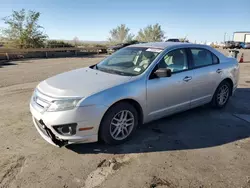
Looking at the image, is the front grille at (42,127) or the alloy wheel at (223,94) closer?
the front grille at (42,127)

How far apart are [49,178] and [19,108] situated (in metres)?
3.18

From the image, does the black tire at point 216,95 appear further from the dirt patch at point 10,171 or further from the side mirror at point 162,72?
the dirt patch at point 10,171

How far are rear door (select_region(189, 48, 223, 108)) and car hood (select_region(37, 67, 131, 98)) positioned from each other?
1.66 meters

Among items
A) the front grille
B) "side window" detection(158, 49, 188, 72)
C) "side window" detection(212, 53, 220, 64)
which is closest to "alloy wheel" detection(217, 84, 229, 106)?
"side window" detection(212, 53, 220, 64)

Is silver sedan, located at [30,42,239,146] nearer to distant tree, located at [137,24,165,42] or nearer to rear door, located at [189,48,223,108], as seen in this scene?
rear door, located at [189,48,223,108]

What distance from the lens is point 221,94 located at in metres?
5.42

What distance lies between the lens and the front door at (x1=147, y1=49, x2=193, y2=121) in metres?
3.94

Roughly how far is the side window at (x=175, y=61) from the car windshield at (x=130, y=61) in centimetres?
19

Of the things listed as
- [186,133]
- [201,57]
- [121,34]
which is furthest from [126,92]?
[121,34]

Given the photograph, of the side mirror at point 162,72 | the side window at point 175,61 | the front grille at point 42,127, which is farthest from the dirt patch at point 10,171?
the side window at point 175,61

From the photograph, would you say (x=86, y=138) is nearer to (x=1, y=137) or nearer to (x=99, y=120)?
(x=99, y=120)

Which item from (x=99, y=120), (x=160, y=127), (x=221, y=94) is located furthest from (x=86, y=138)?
(x=221, y=94)

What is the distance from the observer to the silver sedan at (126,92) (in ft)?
10.6

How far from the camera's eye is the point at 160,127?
14.6ft
